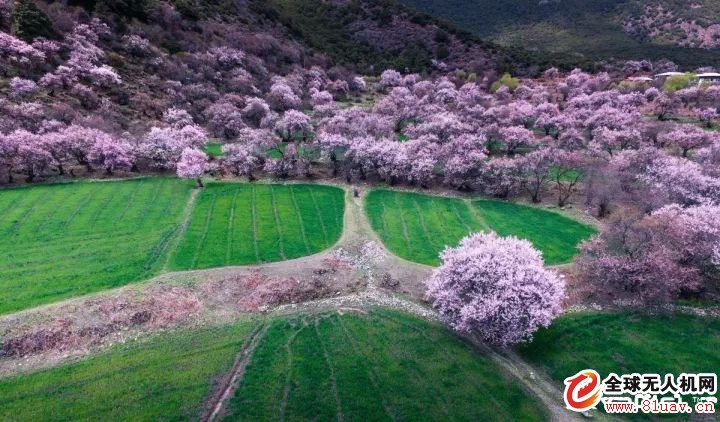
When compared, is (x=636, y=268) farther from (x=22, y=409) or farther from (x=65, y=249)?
(x=65, y=249)

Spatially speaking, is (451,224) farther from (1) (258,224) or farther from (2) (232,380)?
(2) (232,380)

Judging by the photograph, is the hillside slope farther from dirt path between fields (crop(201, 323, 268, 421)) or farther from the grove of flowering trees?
dirt path between fields (crop(201, 323, 268, 421))

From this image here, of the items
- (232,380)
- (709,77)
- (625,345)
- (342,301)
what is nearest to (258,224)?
(342,301)

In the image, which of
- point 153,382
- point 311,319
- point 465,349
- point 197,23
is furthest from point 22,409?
point 197,23

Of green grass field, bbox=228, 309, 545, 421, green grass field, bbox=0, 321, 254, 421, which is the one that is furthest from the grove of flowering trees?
green grass field, bbox=0, 321, 254, 421

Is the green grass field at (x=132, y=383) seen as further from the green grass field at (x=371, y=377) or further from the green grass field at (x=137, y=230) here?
the green grass field at (x=137, y=230)
